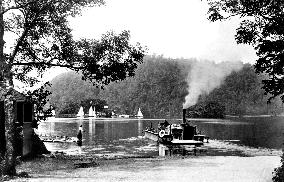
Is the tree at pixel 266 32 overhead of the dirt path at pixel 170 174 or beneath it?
overhead

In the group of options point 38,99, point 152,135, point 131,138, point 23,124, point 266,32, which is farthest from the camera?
point 131,138

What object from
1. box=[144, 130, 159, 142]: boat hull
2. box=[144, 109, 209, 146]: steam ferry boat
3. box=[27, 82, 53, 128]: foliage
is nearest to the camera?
box=[27, 82, 53, 128]: foliage

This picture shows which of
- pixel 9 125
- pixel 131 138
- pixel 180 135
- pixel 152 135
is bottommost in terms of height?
pixel 131 138

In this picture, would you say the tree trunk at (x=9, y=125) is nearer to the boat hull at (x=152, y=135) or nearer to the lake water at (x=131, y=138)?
the lake water at (x=131, y=138)

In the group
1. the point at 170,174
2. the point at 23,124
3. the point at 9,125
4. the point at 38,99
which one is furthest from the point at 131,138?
the point at 9,125

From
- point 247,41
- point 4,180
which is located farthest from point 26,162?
point 247,41

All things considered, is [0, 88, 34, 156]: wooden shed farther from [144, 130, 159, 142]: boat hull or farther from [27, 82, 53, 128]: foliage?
[144, 130, 159, 142]: boat hull

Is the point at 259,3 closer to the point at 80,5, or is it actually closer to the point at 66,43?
the point at 80,5

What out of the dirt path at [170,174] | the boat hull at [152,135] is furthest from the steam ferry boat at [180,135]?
the dirt path at [170,174]

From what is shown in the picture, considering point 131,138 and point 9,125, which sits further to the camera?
point 131,138

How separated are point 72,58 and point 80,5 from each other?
13.9 feet

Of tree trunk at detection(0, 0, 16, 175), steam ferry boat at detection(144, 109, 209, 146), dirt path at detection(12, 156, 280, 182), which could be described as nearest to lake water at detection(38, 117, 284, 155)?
steam ferry boat at detection(144, 109, 209, 146)

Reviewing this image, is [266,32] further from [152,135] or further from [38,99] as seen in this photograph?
[152,135]

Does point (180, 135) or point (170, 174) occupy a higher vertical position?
point (170, 174)
